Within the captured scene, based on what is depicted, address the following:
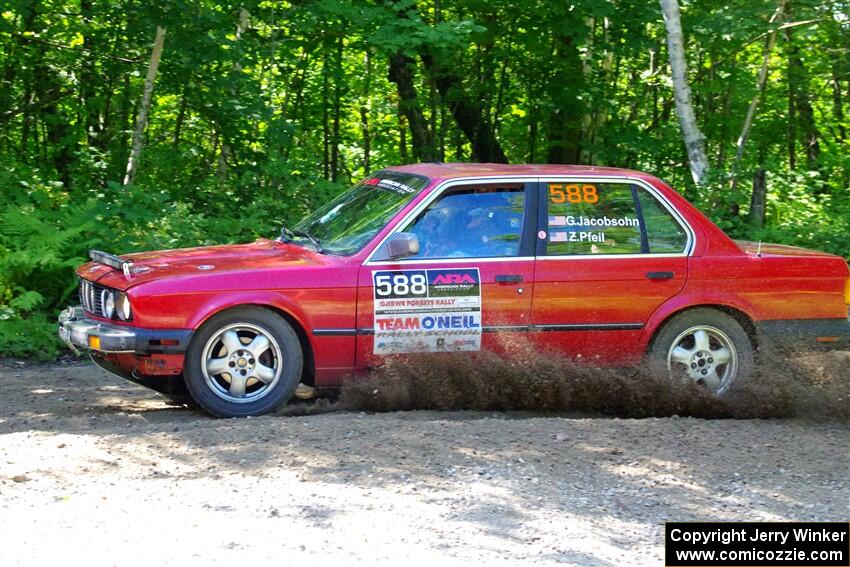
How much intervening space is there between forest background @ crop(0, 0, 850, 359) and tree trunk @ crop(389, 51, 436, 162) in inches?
1.6

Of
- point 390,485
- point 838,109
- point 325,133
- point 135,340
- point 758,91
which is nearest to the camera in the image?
point 390,485

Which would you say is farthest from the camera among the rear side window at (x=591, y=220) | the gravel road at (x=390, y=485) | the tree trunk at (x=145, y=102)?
the tree trunk at (x=145, y=102)

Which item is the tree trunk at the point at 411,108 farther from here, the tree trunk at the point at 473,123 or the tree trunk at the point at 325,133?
the tree trunk at the point at 325,133

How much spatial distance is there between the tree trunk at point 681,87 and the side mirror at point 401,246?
24.7 ft

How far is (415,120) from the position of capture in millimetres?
17078

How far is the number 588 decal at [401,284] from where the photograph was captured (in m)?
7.20

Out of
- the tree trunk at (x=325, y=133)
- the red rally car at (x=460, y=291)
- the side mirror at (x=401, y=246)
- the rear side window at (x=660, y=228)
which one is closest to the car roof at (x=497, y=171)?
the red rally car at (x=460, y=291)

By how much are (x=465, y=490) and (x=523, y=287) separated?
2211 millimetres

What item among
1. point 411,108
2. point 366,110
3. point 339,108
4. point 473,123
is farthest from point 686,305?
point 366,110

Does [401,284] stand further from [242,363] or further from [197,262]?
[197,262]

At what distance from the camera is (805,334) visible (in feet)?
25.8

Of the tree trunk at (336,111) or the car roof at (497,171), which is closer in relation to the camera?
the car roof at (497,171)

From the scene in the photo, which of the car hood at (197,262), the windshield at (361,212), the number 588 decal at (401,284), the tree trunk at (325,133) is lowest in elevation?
the number 588 decal at (401,284)

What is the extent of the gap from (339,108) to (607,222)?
33.6 feet
